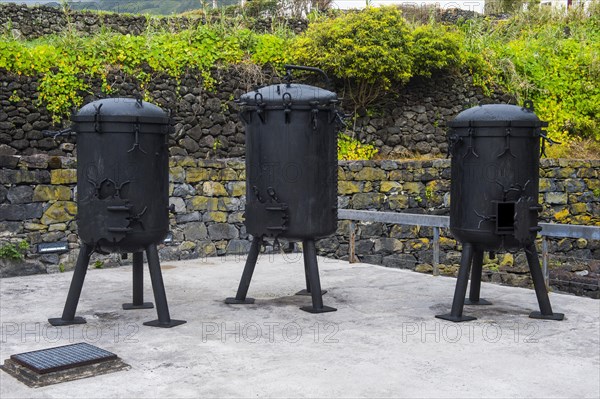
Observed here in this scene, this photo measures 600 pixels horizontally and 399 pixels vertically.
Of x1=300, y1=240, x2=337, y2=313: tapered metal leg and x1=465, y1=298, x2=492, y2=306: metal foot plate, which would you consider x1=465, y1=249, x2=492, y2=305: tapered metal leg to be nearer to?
x1=465, y1=298, x2=492, y2=306: metal foot plate

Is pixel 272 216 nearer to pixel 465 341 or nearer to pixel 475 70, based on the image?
pixel 465 341

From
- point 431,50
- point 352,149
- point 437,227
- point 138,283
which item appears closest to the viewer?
point 138,283

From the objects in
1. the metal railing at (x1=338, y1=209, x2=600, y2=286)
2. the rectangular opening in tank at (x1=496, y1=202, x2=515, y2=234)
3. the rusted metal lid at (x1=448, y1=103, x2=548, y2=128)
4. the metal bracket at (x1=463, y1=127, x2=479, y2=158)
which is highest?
the rusted metal lid at (x1=448, y1=103, x2=548, y2=128)

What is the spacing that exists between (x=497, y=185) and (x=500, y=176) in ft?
0.26

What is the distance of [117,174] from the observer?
592cm

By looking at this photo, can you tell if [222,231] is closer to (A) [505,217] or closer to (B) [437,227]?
(B) [437,227]

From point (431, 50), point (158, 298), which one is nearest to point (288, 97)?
point (158, 298)

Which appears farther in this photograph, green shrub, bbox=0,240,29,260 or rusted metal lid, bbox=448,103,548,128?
green shrub, bbox=0,240,29,260

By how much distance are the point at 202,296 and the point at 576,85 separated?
11.2 m

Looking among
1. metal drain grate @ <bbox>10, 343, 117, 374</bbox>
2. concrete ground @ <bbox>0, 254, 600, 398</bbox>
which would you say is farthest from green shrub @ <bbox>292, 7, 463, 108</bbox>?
metal drain grate @ <bbox>10, 343, 117, 374</bbox>

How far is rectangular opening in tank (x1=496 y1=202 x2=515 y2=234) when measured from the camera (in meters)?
6.10

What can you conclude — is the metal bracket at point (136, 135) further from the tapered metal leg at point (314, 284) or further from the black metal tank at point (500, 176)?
the black metal tank at point (500, 176)

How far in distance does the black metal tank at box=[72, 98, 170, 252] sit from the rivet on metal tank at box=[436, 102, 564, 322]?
2589 millimetres

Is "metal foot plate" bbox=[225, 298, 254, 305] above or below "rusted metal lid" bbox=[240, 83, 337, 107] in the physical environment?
below
